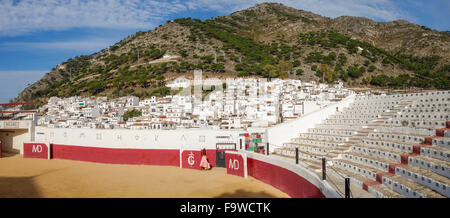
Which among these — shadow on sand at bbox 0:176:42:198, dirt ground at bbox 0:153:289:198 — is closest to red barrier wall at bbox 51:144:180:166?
dirt ground at bbox 0:153:289:198

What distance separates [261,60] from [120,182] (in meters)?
46.2

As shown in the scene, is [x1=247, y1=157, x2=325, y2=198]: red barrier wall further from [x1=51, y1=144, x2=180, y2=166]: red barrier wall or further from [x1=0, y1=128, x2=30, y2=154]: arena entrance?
[x1=0, y1=128, x2=30, y2=154]: arena entrance

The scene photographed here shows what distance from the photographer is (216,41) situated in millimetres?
64188

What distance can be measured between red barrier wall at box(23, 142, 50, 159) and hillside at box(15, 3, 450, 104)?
19664mm

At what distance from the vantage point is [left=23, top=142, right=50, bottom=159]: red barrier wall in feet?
54.6

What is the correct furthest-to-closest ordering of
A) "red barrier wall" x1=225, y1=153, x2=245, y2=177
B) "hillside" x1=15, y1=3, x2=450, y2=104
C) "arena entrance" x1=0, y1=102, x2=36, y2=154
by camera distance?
"hillside" x1=15, y1=3, x2=450, y2=104 < "arena entrance" x1=0, y1=102, x2=36, y2=154 < "red barrier wall" x1=225, y1=153, x2=245, y2=177

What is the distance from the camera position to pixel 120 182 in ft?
37.0

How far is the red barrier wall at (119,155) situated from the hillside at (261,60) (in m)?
20.3

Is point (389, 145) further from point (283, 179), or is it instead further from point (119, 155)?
point (119, 155)

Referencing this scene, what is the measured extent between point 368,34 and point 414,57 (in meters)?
34.5
